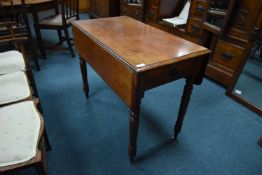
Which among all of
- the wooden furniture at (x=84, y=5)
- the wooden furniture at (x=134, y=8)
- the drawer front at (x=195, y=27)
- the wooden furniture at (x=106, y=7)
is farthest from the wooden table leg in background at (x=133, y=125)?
the wooden furniture at (x=84, y=5)

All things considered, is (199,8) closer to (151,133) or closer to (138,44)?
(138,44)

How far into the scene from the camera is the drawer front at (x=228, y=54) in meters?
1.95

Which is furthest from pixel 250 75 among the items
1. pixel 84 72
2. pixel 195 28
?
pixel 84 72

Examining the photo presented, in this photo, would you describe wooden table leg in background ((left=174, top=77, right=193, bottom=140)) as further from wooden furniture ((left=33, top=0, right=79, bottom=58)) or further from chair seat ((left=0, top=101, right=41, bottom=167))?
wooden furniture ((left=33, top=0, right=79, bottom=58))

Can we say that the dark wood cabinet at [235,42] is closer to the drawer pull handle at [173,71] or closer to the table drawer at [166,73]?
the table drawer at [166,73]

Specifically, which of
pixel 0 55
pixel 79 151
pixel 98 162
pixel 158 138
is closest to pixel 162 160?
pixel 158 138

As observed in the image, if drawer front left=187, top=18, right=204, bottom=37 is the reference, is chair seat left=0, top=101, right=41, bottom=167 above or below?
below

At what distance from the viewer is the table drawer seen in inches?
38.8

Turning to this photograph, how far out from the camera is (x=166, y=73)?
1050 millimetres

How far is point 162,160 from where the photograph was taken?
4.61ft

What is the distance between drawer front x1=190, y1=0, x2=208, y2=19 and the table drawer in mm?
1260

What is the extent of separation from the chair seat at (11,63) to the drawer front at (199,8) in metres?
1.84

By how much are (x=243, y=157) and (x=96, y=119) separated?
4.00 ft

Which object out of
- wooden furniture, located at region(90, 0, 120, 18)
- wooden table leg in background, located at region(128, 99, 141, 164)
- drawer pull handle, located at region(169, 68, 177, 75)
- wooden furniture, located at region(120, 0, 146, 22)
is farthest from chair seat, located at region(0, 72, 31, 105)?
wooden furniture, located at region(90, 0, 120, 18)
